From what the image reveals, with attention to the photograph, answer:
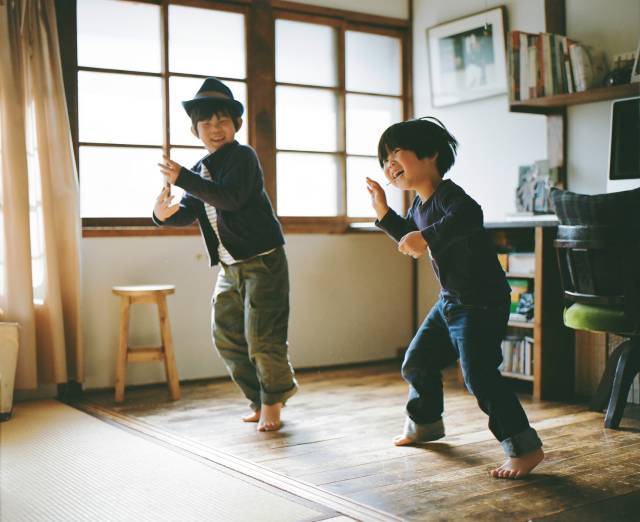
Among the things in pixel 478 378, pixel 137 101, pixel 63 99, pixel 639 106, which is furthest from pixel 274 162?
pixel 478 378

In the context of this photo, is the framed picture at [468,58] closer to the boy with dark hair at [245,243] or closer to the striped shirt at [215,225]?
the boy with dark hair at [245,243]

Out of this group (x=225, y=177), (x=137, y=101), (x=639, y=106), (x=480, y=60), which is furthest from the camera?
(x=480, y=60)

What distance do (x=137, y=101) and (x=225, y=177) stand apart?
119 cm

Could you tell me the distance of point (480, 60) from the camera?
4.11 m

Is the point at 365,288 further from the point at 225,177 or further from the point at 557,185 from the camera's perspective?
the point at 225,177

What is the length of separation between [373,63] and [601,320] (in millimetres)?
2334

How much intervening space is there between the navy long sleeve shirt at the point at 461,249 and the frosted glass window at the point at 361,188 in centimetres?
211

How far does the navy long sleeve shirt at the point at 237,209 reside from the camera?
9.23ft

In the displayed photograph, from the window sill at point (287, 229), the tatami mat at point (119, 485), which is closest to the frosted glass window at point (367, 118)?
the window sill at point (287, 229)

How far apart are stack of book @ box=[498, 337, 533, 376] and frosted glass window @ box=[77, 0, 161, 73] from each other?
210cm

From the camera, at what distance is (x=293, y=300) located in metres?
4.21

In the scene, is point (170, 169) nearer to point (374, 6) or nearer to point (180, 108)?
point (180, 108)

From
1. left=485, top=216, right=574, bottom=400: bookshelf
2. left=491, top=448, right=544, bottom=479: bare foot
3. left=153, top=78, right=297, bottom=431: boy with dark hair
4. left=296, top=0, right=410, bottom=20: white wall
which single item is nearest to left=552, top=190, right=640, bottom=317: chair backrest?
left=485, top=216, right=574, bottom=400: bookshelf

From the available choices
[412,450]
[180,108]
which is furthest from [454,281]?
[180,108]
